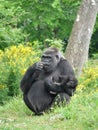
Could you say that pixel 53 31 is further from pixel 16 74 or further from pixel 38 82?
pixel 38 82

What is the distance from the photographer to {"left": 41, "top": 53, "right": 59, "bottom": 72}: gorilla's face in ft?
27.2

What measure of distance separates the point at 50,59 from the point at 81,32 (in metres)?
4.54

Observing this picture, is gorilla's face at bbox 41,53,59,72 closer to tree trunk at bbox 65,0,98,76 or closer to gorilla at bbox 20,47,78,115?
gorilla at bbox 20,47,78,115

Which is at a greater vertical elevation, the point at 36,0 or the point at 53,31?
the point at 36,0

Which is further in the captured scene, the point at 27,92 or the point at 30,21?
the point at 30,21

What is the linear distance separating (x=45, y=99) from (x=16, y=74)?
3097 mm

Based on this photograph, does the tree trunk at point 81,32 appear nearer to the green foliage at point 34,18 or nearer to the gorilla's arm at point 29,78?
the green foliage at point 34,18

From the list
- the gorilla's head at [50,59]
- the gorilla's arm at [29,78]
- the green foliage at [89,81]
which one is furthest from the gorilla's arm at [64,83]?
the green foliage at [89,81]

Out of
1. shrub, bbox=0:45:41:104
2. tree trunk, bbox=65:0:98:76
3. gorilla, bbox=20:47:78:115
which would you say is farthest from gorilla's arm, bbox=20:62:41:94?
tree trunk, bbox=65:0:98:76

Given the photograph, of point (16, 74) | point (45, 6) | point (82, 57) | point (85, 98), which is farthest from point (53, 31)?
point (85, 98)

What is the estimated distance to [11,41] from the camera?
1586 centimetres

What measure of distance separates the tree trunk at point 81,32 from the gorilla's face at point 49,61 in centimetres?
438

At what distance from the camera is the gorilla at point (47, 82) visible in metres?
8.28

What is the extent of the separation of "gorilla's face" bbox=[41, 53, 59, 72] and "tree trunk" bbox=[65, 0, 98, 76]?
4.38 meters
